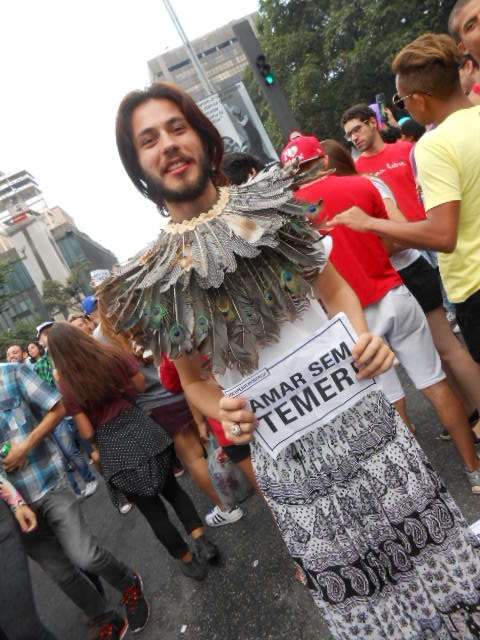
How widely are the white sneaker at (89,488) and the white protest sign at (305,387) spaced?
4.94 meters

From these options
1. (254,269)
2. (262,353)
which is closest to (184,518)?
(262,353)

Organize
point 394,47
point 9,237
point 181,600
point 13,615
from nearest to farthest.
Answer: point 13,615, point 181,600, point 394,47, point 9,237

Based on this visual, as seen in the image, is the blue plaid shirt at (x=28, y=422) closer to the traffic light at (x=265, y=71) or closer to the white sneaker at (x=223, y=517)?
the white sneaker at (x=223, y=517)

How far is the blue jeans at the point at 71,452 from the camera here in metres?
5.30

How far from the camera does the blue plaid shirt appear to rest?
2.75 meters

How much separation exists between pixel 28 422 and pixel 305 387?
7.06 feet

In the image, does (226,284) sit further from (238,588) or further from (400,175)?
(400,175)

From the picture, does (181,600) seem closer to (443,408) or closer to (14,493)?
(14,493)

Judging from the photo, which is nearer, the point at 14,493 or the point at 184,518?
the point at 14,493

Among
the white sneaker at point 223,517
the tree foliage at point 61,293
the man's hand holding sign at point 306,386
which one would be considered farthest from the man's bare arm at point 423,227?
the tree foliage at point 61,293

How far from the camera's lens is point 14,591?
7.13ft

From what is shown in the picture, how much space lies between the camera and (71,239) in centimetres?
7569

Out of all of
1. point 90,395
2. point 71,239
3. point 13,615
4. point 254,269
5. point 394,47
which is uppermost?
point 71,239

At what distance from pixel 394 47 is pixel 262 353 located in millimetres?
22665
